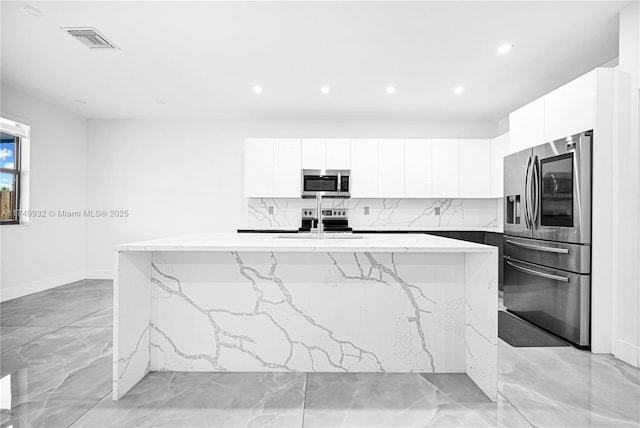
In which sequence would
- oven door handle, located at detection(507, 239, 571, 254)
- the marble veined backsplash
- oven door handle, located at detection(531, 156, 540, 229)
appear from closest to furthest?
oven door handle, located at detection(507, 239, 571, 254) → oven door handle, located at detection(531, 156, 540, 229) → the marble veined backsplash

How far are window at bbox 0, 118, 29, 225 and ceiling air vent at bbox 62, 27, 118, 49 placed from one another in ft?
6.37

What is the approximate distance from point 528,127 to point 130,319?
3657 millimetres

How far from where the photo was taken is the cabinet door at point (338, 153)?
4.84 meters

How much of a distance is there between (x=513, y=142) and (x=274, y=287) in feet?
9.60

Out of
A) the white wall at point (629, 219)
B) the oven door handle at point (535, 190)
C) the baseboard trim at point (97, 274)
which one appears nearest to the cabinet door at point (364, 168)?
the oven door handle at point (535, 190)

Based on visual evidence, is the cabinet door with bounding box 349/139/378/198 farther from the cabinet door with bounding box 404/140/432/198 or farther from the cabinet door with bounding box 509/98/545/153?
the cabinet door with bounding box 509/98/545/153

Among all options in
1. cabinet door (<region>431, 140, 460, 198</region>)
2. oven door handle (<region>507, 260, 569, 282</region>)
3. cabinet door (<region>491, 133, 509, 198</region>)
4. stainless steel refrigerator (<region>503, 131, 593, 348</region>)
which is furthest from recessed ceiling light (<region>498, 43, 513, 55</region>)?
oven door handle (<region>507, 260, 569, 282</region>)

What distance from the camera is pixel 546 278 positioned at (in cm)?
295

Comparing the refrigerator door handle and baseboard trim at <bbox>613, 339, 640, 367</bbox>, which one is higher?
the refrigerator door handle

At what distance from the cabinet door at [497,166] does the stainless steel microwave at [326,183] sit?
210cm

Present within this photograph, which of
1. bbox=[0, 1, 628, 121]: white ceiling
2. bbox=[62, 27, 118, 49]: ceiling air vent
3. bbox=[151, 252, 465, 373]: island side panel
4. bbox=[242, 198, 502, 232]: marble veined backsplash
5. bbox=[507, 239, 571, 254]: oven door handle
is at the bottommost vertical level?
bbox=[151, 252, 465, 373]: island side panel

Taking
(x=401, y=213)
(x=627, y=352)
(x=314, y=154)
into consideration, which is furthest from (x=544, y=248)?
(x=314, y=154)

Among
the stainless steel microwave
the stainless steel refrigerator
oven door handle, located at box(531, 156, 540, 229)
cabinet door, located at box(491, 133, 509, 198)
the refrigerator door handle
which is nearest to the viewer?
the stainless steel refrigerator

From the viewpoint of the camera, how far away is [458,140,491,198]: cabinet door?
487 cm
